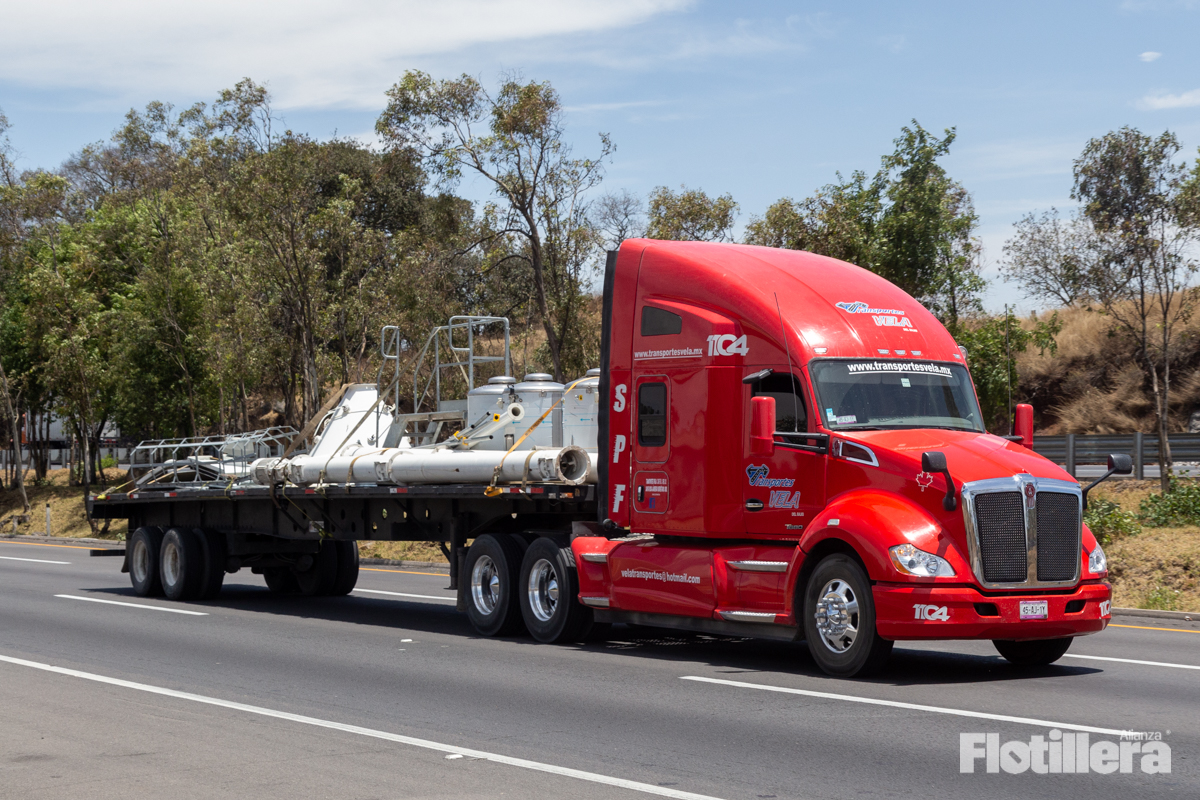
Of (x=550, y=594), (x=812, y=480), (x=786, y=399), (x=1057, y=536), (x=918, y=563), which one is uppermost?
(x=786, y=399)

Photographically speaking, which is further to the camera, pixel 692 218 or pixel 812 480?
pixel 692 218

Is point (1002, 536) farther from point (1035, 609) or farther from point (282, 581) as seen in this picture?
point (282, 581)

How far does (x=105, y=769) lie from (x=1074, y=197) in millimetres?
25386

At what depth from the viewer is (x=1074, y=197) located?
2822 centimetres

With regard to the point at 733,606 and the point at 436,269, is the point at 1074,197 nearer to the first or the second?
the point at 436,269

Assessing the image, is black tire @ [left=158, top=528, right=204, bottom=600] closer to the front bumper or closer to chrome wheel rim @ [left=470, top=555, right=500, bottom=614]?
chrome wheel rim @ [left=470, top=555, right=500, bottom=614]

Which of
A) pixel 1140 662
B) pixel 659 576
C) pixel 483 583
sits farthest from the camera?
pixel 483 583

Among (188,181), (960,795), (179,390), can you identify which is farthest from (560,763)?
(179,390)

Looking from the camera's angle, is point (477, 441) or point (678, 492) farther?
point (477, 441)

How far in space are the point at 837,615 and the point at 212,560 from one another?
37.8 feet

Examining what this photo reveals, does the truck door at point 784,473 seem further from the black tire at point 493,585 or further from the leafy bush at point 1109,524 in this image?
the leafy bush at point 1109,524

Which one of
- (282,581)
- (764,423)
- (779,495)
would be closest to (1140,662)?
(779,495)

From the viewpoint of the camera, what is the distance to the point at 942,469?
390 inches

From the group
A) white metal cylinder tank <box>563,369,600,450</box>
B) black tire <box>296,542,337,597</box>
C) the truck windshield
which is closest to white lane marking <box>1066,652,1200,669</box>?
the truck windshield
